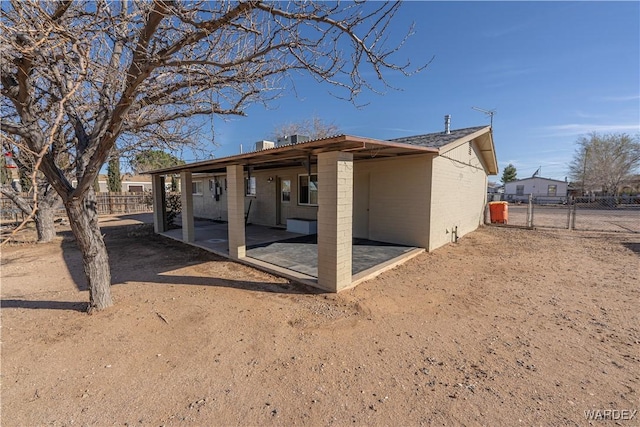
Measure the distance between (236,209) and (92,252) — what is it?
3.17 meters

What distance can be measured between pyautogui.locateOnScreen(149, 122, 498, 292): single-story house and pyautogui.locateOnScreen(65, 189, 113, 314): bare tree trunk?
2.86 m

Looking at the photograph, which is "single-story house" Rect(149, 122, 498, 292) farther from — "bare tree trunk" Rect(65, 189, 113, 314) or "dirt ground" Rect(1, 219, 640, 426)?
"bare tree trunk" Rect(65, 189, 113, 314)

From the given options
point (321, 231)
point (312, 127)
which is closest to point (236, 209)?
point (321, 231)

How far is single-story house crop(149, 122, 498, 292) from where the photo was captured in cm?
475

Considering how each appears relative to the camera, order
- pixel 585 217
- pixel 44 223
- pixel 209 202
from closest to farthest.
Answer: pixel 44 223
pixel 209 202
pixel 585 217

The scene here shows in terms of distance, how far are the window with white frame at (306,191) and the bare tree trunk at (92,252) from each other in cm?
696

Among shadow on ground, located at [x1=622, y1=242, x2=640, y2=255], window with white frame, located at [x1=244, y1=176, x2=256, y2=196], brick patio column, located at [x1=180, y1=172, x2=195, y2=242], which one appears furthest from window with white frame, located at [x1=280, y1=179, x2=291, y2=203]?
shadow on ground, located at [x1=622, y1=242, x2=640, y2=255]

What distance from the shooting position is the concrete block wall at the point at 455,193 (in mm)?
7371

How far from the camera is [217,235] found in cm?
1016

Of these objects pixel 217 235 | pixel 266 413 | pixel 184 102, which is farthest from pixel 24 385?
pixel 217 235

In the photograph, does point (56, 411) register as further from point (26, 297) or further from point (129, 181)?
point (129, 181)

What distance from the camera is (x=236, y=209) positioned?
22.4 feet

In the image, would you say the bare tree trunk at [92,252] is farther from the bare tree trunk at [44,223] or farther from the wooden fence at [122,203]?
the wooden fence at [122,203]

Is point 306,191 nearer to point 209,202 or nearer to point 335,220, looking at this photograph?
point 335,220
